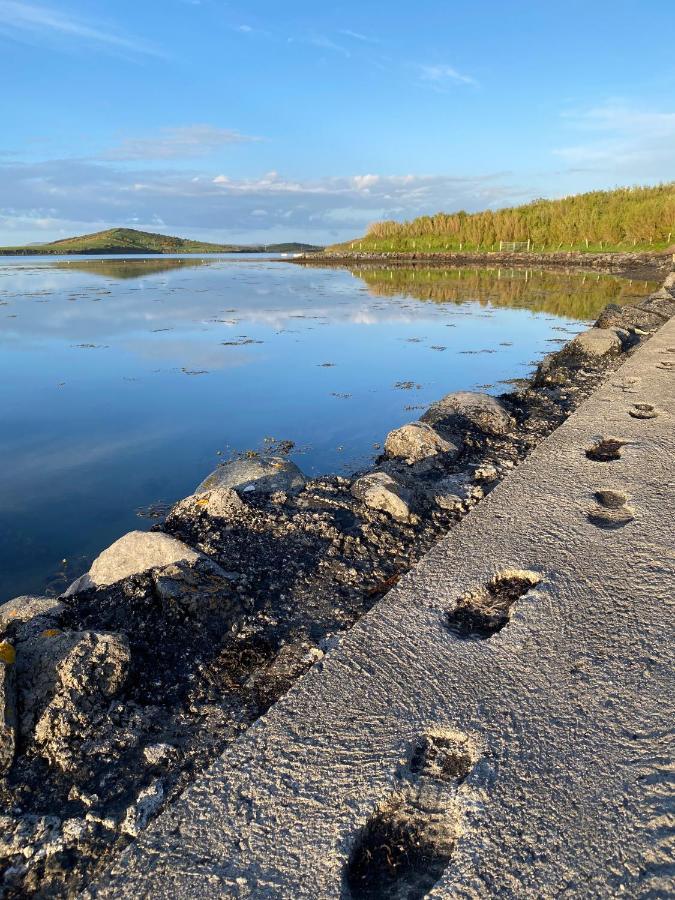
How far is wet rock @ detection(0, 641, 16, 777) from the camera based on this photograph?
2.33 metres

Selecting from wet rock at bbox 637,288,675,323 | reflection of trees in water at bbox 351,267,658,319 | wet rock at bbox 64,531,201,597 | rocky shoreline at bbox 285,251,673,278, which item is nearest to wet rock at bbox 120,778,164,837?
wet rock at bbox 64,531,201,597

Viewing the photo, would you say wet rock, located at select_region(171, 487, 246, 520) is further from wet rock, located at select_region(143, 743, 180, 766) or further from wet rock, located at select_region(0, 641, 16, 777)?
wet rock, located at select_region(143, 743, 180, 766)

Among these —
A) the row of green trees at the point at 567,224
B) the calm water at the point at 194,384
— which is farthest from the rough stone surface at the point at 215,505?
the row of green trees at the point at 567,224

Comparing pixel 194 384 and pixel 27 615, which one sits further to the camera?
pixel 194 384

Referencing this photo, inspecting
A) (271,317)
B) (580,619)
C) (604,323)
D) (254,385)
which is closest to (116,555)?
(580,619)

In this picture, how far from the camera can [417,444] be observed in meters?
5.82

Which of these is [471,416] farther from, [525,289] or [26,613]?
→ [525,289]

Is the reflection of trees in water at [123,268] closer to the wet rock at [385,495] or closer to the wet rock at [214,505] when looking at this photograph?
the wet rock at [214,505]

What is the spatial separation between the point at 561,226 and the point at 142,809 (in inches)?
1912

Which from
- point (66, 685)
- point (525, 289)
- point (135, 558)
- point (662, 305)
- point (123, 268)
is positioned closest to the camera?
point (66, 685)

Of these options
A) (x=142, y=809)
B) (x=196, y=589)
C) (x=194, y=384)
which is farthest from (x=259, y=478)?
(x=194, y=384)

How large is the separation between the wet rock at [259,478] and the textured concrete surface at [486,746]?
1804 millimetres

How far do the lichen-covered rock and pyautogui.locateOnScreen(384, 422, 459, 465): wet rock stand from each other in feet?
11.3

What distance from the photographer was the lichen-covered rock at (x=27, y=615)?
9.66ft
